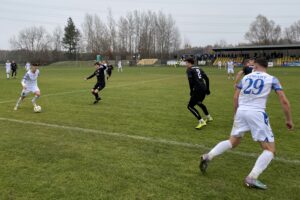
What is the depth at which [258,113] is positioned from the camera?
15.6 ft

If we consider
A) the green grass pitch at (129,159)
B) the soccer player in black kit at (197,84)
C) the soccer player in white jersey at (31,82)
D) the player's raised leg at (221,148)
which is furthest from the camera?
the soccer player in white jersey at (31,82)

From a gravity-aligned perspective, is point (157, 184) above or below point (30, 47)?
below

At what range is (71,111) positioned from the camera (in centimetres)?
1148

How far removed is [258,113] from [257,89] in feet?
1.15

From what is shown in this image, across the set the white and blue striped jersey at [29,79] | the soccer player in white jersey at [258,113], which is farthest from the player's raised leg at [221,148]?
the white and blue striped jersey at [29,79]

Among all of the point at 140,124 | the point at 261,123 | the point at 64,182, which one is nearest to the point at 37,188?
the point at 64,182

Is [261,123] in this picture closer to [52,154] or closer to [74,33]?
[52,154]

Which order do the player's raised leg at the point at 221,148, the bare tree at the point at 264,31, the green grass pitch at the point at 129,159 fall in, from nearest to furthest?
the green grass pitch at the point at 129,159
the player's raised leg at the point at 221,148
the bare tree at the point at 264,31

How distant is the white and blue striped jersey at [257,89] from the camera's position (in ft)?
15.5

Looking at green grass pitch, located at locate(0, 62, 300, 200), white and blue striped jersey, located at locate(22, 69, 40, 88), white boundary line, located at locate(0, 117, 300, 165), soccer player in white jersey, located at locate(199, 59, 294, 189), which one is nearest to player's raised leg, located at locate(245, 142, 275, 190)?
soccer player in white jersey, located at locate(199, 59, 294, 189)

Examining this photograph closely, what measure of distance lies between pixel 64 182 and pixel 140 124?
446 cm

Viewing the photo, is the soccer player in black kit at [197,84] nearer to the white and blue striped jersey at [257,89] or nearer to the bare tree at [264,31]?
the white and blue striped jersey at [257,89]

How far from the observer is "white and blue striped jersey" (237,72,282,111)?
15.5ft

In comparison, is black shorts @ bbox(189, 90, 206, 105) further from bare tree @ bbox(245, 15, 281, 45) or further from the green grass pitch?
bare tree @ bbox(245, 15, 281, 45)
